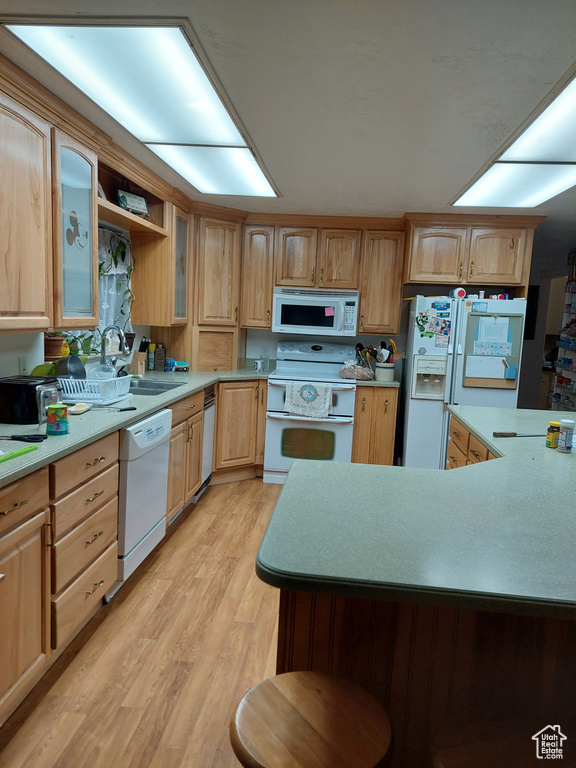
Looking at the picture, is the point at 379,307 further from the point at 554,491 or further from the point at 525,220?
the point at 554,491

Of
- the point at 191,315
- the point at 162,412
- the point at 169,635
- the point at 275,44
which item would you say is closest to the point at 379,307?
the point at 191,315

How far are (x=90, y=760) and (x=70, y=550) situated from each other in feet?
2.18

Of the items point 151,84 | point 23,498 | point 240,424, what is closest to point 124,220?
point 151,84

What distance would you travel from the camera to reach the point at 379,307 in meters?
4.26

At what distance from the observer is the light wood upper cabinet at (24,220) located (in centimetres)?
181

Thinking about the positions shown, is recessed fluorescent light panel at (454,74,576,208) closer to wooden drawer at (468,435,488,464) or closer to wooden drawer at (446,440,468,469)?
wooden drawer at (468,435,488,464)

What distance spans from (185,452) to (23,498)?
65.4 inches

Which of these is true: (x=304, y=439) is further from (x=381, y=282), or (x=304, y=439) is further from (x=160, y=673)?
(x=160, y=673)

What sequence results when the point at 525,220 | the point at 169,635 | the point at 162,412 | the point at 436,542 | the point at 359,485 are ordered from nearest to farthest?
the point at 436,542
the point at 359,485
the point at 169,635
the point at 162,412
the point at 525,220

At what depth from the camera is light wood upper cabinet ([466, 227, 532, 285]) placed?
3928 millimetres

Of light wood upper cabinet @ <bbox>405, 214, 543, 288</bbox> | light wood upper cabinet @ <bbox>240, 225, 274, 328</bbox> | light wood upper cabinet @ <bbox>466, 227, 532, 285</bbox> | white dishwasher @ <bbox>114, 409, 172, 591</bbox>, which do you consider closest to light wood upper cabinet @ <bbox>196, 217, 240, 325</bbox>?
light wood upper cabinet @ <bbox>240, 225, 274, 328</bbox>

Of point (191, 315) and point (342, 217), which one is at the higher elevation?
point (342, 217)

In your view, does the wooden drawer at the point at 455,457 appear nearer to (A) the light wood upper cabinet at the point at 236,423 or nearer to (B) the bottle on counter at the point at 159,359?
(A) the light wood upper cabinet at the point at 236,423

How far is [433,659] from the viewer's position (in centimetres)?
108
